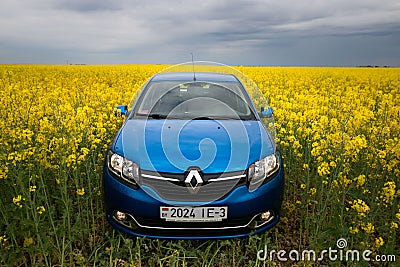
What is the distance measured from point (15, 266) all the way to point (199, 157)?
1838 mm

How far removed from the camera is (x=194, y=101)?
397 centimetres

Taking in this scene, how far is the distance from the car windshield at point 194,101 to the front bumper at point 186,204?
1.10 meters

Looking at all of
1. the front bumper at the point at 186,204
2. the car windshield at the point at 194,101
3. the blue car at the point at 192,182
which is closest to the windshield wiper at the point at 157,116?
the car windshield at the point at 194,101

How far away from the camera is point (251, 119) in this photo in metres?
3.68

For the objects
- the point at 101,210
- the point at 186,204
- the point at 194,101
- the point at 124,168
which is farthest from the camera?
the point at 194,101

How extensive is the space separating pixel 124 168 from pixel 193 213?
2.22 ft

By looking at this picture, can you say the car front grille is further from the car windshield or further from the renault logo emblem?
the car windshield

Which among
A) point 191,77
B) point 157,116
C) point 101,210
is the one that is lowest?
point 101,210

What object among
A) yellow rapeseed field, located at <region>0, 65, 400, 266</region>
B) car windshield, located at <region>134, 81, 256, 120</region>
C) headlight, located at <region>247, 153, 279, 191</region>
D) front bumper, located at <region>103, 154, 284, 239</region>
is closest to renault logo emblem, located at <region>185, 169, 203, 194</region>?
front bumper, located at <region>103, 154, 284, 239</region>

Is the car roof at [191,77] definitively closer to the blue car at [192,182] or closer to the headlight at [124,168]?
the blue car at [192,182]

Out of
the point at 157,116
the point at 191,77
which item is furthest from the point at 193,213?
the point at 191,77

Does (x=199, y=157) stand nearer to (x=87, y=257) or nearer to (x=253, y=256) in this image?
(x=253, y=256)

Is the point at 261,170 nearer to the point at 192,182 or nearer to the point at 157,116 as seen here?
the point at 192,182

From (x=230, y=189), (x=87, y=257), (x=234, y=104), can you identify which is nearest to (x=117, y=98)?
(x=234, y=104)
